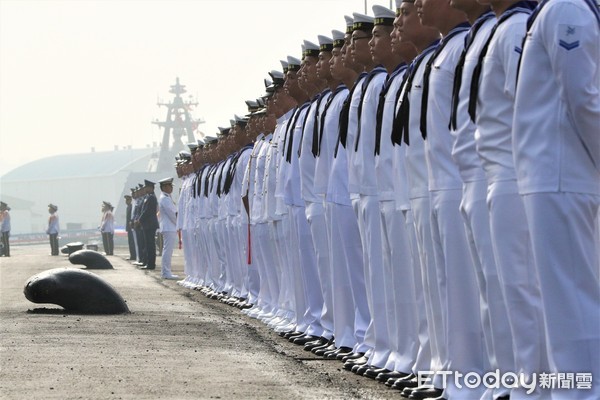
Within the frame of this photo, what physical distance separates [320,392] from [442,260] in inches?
42.0

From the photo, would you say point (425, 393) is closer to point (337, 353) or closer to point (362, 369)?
point (362, 369)

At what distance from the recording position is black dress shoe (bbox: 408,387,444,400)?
7.52 meters

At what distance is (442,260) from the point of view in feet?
24.7

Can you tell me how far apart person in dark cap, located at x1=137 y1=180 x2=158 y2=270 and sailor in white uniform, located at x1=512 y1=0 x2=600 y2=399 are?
28821mm

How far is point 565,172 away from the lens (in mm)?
6051

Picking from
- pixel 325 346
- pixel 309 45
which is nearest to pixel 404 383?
pixel 325 346

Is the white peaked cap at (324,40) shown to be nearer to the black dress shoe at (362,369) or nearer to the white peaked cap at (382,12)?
the white peaked cap at (382,12)

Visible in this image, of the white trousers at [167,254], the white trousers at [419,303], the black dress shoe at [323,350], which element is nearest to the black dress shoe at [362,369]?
the white trousers at [419,303]

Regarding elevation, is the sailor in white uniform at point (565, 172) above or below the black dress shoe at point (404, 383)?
above

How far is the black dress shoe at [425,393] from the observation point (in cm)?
752

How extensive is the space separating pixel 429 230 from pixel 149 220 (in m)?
27.5

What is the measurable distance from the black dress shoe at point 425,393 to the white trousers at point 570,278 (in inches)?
59.4

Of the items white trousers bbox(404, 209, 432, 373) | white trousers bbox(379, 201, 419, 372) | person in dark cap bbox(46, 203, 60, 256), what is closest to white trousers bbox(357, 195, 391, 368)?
white trousers bbox(379, 201, 419, 372)

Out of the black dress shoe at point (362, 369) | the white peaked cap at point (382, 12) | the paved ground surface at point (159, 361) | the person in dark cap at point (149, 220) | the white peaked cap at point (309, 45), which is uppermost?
the white peaked cap at point (309, 45)
